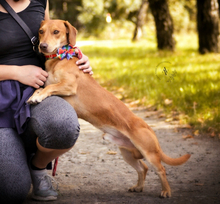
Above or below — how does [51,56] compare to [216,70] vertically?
above

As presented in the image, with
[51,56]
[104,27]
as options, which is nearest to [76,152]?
[51,56]

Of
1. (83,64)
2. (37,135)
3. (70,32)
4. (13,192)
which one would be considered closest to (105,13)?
(70,32)

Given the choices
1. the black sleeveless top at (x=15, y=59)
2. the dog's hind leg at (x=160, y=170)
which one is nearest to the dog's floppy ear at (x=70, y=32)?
the black sleeveless top at (x=15, y=59)

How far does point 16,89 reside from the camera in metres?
2.55

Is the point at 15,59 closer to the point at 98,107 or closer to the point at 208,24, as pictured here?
the point at 98,107

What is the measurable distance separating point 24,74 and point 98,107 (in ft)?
2.11

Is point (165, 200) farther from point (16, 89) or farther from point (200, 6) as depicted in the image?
point (200, 6)

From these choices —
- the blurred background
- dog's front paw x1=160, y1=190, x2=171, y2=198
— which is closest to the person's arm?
dog's front paw x1=160, y1=190, x2=171, y2=198

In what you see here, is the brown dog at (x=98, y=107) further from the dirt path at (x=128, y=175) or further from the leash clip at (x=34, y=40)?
the dirt path at (x=128, y=175)

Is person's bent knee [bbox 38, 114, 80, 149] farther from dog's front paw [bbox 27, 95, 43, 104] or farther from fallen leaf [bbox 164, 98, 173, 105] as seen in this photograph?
fallen leaf [bbox 164, 98, 173, 105]

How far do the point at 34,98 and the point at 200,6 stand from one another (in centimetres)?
910

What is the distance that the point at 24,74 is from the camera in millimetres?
2572

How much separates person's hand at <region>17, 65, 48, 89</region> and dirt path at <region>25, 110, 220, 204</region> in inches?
37.6

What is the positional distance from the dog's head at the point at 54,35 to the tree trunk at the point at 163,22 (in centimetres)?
888
